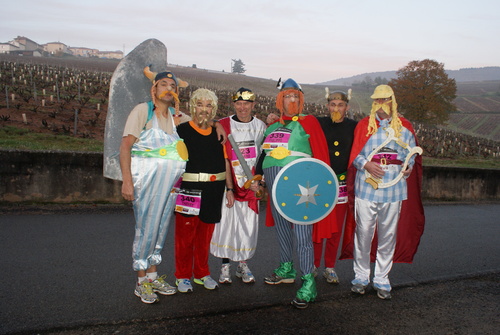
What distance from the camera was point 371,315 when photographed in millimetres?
3537

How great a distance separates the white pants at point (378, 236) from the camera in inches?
156

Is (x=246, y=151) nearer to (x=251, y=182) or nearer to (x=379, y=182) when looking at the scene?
(x=251, y=182)

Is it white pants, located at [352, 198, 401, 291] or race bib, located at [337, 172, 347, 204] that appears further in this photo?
race bib, located at [337, 172, 347, 204]

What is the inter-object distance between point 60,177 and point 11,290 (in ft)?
10.7

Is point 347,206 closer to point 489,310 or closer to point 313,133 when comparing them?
point 313,133

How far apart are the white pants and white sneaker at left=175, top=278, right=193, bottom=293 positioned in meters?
1.61

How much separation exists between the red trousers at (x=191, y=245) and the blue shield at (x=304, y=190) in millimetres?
756

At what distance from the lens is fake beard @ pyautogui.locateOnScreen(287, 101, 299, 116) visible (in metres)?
3.87

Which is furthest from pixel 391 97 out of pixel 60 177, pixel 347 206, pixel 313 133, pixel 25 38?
pixel 25 38

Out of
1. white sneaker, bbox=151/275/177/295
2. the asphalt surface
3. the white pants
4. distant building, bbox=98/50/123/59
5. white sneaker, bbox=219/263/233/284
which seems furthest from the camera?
distant building, bbox=98/50/123/59

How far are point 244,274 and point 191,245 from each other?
2.22 ft

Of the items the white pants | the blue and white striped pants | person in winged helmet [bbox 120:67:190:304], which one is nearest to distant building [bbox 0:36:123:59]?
person in winged helmet [bbox 120:67:190:304]

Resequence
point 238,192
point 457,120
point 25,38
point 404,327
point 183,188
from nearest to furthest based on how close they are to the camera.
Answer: point 404,327 < point 183,188 < point 238,192 < point 457,120 < point 25,38

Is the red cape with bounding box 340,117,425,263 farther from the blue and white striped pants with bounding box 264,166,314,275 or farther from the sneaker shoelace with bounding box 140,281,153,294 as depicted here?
the sneaker shoelace with bounding box 140,281,153,294
